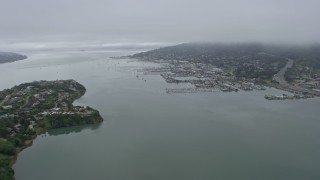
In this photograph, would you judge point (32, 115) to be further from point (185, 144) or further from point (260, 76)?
point (260, 76)

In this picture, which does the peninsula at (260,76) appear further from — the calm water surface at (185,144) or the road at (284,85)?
the calm water surface at (185,144)

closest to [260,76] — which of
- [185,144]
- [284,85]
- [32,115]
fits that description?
[284,85]

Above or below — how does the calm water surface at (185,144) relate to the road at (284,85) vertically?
above

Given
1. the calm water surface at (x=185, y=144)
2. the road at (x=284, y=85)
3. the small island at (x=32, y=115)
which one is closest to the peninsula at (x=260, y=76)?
the road at (x=284, y=85)

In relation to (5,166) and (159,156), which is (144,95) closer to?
(159,156)

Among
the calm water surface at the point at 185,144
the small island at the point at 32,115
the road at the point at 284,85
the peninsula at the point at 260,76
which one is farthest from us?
the peninsula at the point at 260,76

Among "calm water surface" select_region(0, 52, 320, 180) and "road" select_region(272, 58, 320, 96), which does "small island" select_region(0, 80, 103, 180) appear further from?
"road" select_region(272, 58, 320, 96)
